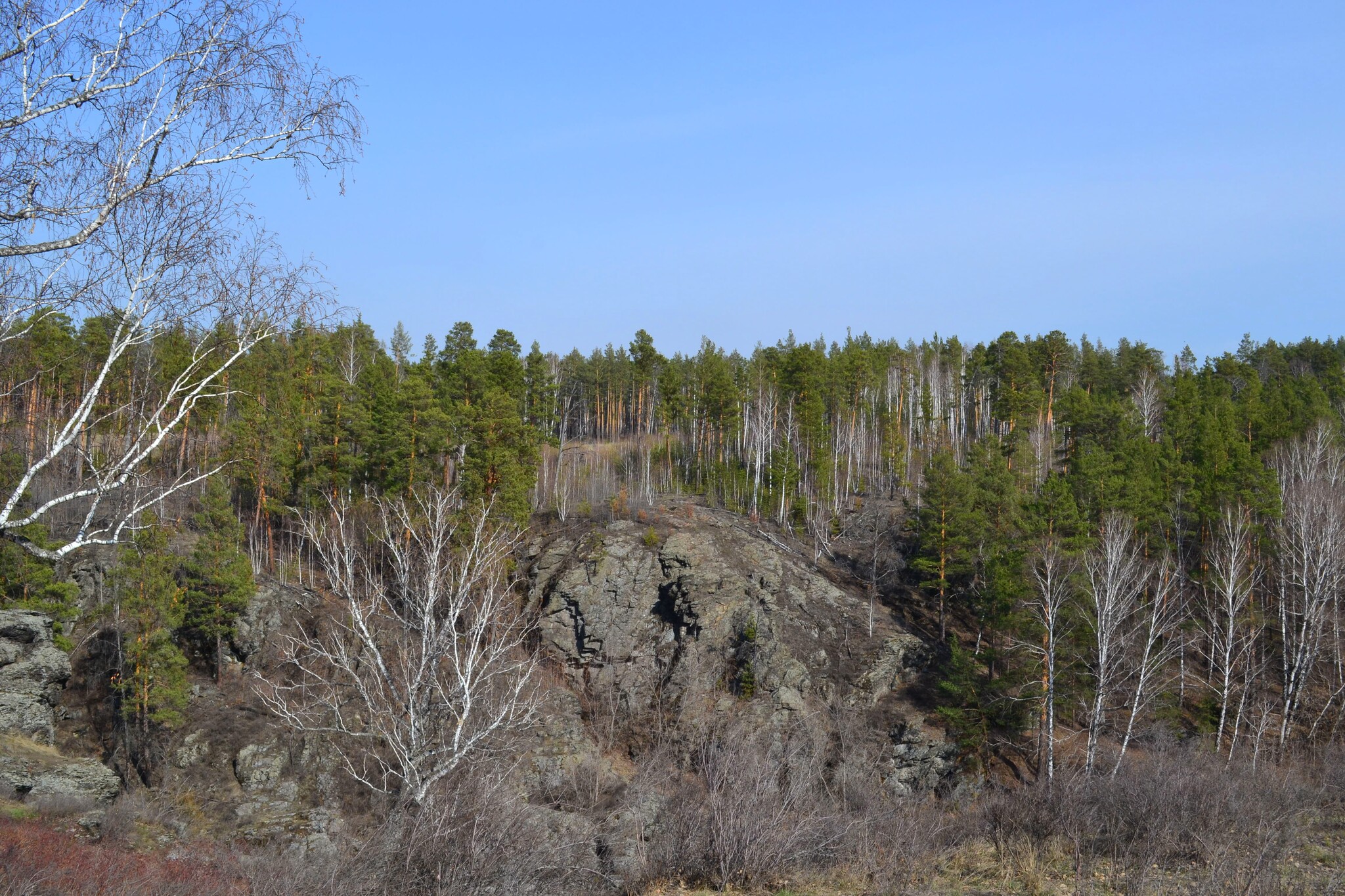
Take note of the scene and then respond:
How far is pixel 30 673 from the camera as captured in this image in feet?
100

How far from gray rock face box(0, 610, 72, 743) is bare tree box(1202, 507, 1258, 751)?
3954 cm

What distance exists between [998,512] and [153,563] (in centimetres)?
3527

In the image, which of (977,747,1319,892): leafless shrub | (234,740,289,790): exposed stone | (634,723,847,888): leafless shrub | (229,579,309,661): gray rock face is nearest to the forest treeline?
(229,579,309,661): gray rock face

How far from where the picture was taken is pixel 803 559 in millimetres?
48781

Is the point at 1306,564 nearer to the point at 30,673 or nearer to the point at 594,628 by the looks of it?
the point at 594,628

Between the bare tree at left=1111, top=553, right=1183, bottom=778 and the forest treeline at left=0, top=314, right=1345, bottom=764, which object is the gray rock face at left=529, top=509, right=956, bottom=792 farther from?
the bare tree at left=1111, top=553, right=1183, bottom=778

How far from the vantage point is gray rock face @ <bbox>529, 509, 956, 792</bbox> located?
38.2 m

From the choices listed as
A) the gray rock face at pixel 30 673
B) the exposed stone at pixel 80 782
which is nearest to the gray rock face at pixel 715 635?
the exposed stone at pixel 80 782

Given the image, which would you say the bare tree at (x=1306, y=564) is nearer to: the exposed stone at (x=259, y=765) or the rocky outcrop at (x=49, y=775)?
the exposed stone at (x=259, y=765)

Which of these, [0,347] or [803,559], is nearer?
[0,347]

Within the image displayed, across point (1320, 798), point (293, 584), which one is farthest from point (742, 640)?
point (1320, 798)

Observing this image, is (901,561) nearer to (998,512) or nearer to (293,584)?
(998,512)

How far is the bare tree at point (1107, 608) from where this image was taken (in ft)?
90.2

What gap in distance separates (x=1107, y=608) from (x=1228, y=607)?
24.3 feet
